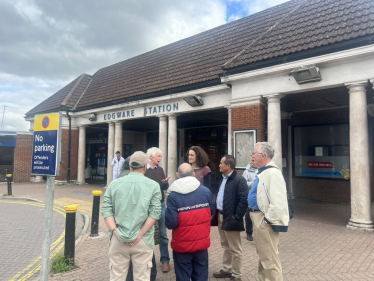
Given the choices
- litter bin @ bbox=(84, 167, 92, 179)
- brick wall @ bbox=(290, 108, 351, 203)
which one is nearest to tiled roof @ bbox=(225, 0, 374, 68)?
brick wall @ bbox=(290, 108, 351, 203)

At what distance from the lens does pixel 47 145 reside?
10.6 ft

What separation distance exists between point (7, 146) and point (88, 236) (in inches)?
567

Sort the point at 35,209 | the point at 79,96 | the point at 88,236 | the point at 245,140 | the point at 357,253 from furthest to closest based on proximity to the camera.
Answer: the point at 79,96 → the point at 35,209 → the point at 245,140 → the point at 88,236 → the point at 357,253

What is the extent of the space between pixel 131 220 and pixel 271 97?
242 inches

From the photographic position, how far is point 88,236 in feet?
18.6

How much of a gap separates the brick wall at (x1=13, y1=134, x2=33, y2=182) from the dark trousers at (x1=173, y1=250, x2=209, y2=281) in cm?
1753

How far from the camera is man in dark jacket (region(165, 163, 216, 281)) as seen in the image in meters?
2.79

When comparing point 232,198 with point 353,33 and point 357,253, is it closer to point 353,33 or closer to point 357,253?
point 357,253

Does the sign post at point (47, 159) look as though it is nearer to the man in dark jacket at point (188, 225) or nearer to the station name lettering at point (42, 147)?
the station name lettering at point (42, 147)

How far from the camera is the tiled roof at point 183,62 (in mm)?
10031

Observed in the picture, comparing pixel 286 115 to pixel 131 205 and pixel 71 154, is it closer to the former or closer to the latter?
pixel 131 205

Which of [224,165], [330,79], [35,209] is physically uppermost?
[330,79]

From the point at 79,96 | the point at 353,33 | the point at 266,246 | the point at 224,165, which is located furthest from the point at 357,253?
the point at 79,96

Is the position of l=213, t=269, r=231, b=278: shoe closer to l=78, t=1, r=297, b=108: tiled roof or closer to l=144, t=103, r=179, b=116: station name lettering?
l=78, t=1, r=297, b=108: tiled roof
